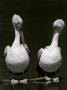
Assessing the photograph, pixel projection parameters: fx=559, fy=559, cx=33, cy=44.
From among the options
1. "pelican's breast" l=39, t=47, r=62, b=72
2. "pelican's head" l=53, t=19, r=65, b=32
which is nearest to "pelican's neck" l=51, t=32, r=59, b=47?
"pelican's head" l=53, t=19, r=65, b=32

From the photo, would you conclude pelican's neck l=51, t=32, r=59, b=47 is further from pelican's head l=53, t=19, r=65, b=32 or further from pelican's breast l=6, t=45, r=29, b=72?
pelican's breast l=6, t=45, r=29, b=72

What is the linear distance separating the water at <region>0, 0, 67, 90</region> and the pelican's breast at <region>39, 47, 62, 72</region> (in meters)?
0.21

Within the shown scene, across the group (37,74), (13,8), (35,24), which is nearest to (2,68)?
(37,74)

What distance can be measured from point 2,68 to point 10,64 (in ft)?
2.68

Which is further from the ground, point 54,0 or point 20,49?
point 54,0

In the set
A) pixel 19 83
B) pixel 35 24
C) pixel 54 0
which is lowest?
pixel 19 83

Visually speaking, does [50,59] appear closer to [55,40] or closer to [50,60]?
[50,60]

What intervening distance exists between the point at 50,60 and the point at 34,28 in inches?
165

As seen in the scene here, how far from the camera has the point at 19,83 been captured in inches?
275

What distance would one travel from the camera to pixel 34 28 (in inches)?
437

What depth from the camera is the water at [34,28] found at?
7284mm

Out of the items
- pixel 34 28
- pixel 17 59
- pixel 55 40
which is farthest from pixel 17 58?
pixel 34 28

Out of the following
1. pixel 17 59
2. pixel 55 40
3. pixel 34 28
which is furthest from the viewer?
pixel 34 28

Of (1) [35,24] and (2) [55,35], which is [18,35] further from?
(1) [35,24]
